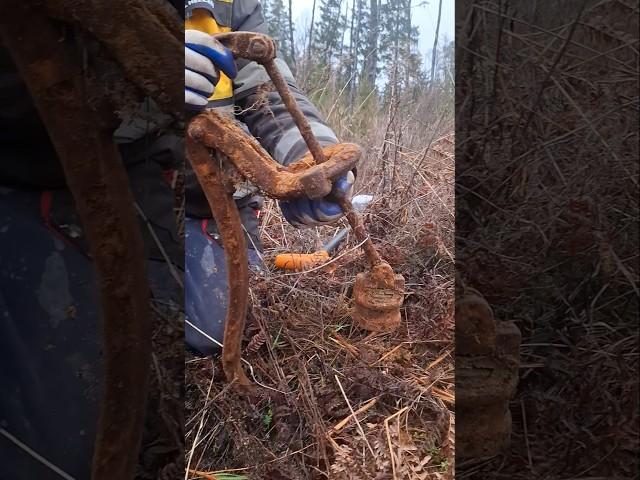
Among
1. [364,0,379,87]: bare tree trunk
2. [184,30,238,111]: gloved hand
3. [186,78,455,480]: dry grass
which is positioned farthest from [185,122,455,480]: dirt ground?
[184,30,238,111]: gloved hand

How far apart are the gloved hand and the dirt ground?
23 centimetres

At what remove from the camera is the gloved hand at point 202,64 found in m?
0.66

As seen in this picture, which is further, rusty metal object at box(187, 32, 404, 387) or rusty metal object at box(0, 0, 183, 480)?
rusty metal object at box(187, 32, 404, 387)

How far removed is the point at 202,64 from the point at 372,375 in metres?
0.47

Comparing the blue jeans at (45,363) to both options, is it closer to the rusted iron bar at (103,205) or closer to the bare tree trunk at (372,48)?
the rusted iron bar at (103,205)

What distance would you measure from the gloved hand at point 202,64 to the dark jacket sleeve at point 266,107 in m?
0.04

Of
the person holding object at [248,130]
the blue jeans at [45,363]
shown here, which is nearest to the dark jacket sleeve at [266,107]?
the person holding object at [248,130]

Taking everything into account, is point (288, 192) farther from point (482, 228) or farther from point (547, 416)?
point (547, 416)

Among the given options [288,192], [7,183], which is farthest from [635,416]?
[7,183]

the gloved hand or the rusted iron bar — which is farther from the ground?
the gloved hand

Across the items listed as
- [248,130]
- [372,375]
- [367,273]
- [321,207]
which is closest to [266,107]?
[248,130]

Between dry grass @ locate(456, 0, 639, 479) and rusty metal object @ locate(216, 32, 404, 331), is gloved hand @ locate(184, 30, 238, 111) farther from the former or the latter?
dry grass @ locate(456, 0, 639, 479)

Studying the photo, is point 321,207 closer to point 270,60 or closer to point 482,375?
point 270,60

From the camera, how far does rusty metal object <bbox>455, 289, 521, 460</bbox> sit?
2.27ft
